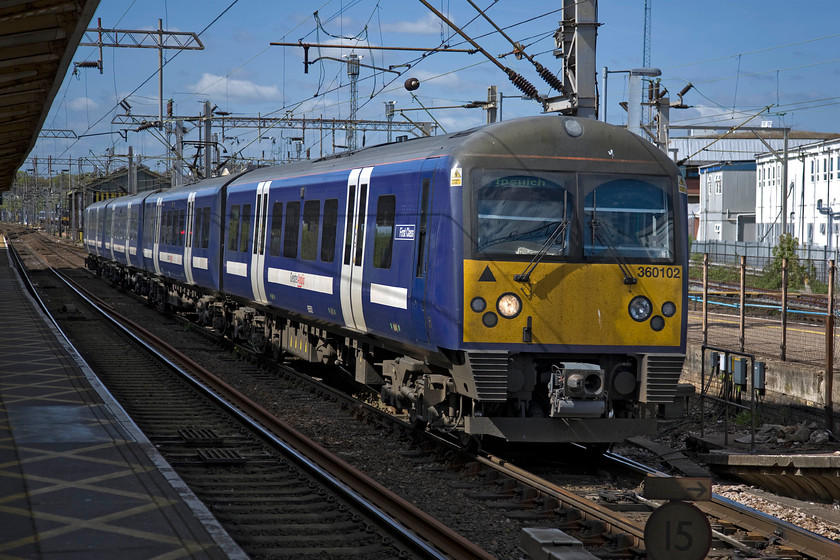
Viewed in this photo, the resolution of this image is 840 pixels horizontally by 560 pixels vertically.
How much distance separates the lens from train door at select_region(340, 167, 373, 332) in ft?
37.8

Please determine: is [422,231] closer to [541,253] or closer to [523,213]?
[523,213]

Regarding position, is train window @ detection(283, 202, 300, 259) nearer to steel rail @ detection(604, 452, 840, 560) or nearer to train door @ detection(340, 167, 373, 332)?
train door @ detection(340, 167, 373, 332)

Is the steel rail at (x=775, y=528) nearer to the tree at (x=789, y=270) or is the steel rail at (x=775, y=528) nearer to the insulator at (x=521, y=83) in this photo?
the insulator at (x=521, y=83)

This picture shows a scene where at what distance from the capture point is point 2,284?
104 ft

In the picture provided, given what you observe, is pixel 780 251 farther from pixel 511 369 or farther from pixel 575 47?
pixel 511 369

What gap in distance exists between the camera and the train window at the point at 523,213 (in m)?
8.97

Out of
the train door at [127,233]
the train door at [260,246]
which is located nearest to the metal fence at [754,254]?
the train door at [260,246]

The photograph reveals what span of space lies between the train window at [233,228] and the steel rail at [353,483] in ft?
11.0

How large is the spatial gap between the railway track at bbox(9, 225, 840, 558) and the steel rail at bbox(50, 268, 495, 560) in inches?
16.0

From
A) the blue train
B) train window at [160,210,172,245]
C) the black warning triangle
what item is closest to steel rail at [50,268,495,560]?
the blue train

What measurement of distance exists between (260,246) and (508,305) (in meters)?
8.06

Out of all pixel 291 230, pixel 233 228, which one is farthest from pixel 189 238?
pixel 291 230

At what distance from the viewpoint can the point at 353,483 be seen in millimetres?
8609

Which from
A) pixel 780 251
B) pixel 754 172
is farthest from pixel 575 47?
pixel 754 172
